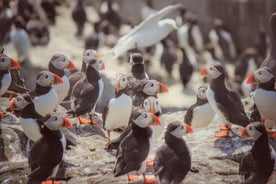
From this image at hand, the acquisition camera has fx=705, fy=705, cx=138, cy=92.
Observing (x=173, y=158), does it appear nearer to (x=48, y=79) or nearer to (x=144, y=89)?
(x=144, y=89)

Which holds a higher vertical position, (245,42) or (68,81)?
(68,81)

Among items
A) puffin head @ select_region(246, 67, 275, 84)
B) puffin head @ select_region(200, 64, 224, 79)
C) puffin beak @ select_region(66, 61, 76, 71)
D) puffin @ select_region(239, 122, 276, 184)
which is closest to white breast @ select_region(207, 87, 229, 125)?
puffin head @ select_region(200, 64, 224, 79)

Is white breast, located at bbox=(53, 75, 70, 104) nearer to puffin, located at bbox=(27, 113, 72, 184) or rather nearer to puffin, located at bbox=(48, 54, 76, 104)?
puffin, located at bbox=(48, 54, 76, 104)

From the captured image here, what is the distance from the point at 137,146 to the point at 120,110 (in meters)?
1.03

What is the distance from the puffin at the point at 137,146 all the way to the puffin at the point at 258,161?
808 millimetres

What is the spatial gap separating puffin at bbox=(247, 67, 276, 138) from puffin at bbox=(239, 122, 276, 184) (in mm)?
899

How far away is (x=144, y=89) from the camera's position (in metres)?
7.13

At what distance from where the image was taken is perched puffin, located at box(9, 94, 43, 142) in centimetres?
655

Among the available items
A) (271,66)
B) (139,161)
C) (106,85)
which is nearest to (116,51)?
(106,85)

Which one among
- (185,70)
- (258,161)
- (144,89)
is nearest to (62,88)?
(144,89)

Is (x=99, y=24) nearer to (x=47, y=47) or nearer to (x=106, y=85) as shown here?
(x=47, y=47)

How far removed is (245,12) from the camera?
60.0 feet

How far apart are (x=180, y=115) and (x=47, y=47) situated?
21.2 ft

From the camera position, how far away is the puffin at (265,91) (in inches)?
277
